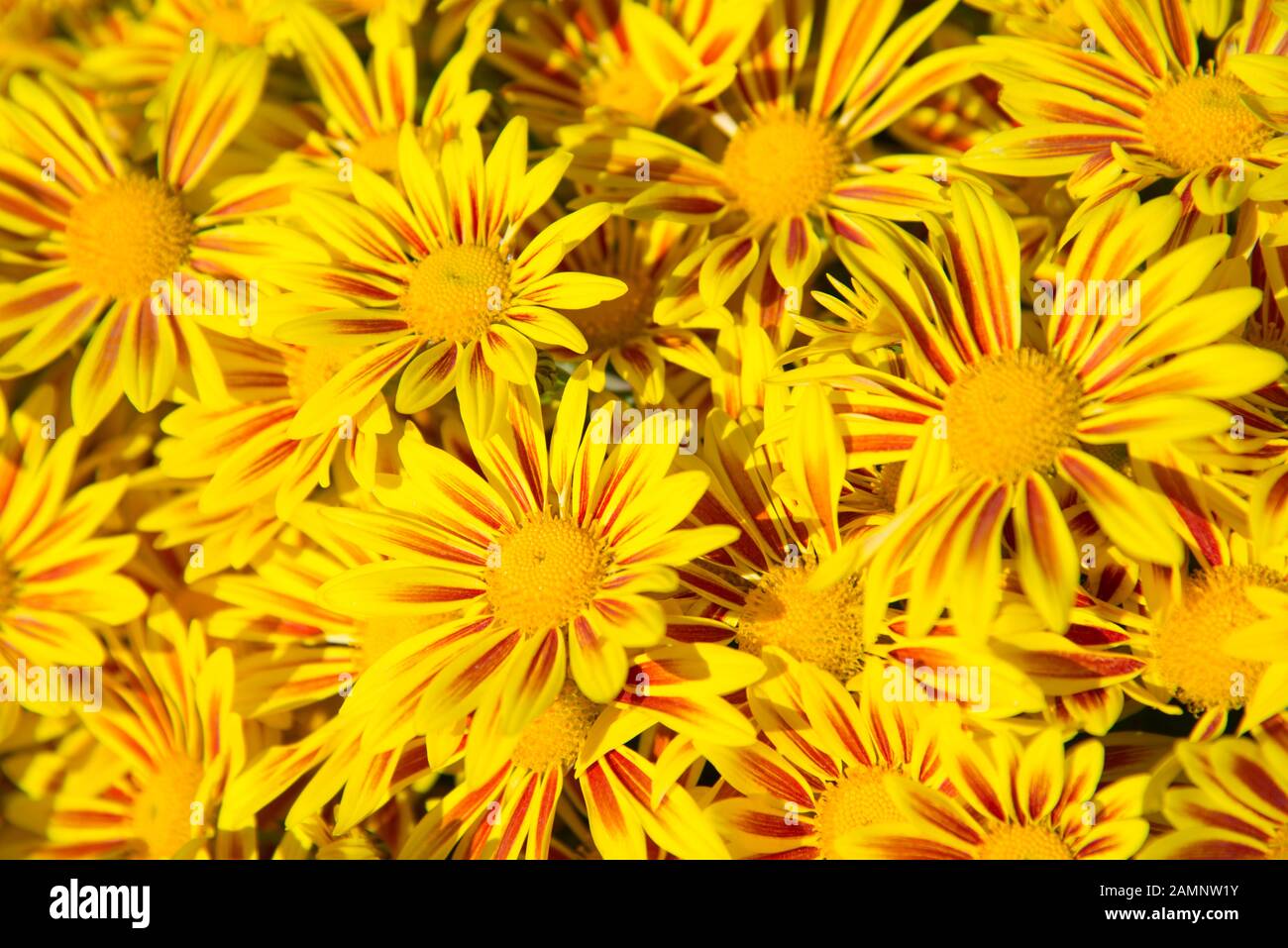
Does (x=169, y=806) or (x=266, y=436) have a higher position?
(x=266, y=436)

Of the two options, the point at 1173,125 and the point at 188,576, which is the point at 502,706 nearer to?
the point at 188,576

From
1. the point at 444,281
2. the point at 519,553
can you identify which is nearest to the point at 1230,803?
the point at 519,553

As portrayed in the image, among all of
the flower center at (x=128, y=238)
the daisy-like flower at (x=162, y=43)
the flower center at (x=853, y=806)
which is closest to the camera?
the flower center at (x=853, y=806)

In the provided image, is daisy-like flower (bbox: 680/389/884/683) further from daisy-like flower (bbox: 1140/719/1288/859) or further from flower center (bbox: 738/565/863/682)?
daisy-like flower (bbox: 1140/719/1288/859)

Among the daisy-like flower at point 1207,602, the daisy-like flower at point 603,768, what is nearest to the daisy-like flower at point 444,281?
the daisy-like flower at point 603,768

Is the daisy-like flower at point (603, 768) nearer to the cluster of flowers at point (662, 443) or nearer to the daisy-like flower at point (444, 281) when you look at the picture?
the cluster of flowers at point (662, 443)

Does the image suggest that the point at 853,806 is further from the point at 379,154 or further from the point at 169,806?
the point at 379,154

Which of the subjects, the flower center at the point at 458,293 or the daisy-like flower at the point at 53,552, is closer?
the flower center at the point at 458,293
